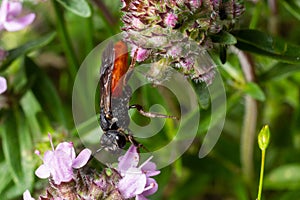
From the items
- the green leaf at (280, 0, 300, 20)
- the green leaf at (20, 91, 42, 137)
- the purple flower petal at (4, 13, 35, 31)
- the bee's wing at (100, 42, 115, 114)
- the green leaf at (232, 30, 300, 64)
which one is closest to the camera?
the bee's wing at (100, 42, 115, 114)

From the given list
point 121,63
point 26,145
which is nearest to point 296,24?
point 26,145

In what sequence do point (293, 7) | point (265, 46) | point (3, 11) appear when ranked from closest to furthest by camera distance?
point (265, 46)
point (3, 11)
point (293, 7)

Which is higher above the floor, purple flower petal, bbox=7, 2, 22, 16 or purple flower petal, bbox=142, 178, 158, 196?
purple flower petal, bbox=7, 2, 22, 16

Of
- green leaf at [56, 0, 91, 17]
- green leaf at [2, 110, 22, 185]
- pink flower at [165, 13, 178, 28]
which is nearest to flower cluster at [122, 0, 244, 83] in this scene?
pink flower at [165, 13, 178, 28]

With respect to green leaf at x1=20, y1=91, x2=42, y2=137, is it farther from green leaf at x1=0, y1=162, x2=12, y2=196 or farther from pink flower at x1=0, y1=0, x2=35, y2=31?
pink flower at x1=0, y1=0, x2=35, y2=31

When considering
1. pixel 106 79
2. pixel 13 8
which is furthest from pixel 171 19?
pixel 13 8

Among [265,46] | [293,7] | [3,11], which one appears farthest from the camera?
[293,7]

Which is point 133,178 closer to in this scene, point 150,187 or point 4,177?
point 150,187
